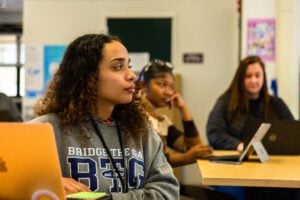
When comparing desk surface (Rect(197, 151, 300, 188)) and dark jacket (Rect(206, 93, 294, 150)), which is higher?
dark jacket (Rect(206, 93, 294, 150))

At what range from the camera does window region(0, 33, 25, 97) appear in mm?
8688

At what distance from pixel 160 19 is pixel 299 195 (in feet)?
9.00

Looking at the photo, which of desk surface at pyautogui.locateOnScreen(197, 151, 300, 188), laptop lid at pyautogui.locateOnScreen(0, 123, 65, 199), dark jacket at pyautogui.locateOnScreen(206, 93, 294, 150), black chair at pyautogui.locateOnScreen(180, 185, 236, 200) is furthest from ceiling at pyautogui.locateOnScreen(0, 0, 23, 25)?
laptop lid at pyautogui.locateOnScreen(0, 123, 65, 199)

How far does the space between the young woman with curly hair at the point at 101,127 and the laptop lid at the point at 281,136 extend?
1.04 metres

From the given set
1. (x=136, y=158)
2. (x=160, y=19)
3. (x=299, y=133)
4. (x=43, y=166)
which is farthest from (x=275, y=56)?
(x=43, y=166)

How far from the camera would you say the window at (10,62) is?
8.69 metres

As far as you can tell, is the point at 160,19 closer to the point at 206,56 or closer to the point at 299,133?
the point at 206,56

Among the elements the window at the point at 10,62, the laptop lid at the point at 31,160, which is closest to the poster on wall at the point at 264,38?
the laptop lid at the point at 31,160

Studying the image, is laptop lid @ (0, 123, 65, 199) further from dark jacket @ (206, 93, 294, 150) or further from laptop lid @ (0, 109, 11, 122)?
dark jacket @ (206, 93, 294, 150)

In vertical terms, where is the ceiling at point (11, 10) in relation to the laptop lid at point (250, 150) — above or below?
above

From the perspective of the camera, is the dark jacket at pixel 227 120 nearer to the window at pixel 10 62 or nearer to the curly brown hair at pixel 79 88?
the curly brown hair at pixel 79 88

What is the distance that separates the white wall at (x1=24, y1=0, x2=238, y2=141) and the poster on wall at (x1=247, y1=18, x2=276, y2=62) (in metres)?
0.66

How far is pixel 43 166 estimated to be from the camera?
106 cm

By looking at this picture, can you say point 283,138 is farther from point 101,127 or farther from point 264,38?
point 264,38
